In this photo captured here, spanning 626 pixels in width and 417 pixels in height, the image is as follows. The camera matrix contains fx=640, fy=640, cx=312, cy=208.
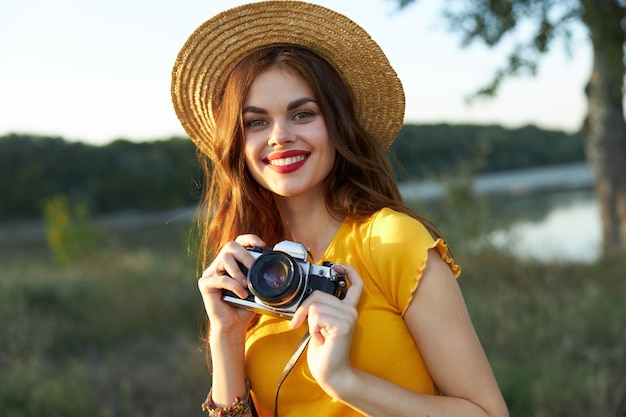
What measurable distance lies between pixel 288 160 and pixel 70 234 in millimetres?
7612

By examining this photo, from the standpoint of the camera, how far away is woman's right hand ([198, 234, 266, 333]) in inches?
57.7

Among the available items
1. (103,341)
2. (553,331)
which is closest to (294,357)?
(553,331)

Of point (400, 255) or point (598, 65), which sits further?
point (598, 65)

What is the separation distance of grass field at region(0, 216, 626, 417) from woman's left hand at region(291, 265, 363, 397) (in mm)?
1109

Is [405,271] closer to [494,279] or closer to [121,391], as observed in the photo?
[121,391]

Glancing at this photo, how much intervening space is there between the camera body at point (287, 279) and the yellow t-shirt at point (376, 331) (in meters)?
0.12

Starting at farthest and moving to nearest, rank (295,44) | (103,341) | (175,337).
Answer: (103,341) < (175,337) < (295,44)

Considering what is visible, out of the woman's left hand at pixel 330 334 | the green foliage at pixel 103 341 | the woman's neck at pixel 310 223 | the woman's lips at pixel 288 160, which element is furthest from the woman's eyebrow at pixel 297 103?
the green foliage at pixel 103 341

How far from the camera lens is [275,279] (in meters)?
1.39

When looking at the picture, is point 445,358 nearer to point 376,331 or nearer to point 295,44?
point 376,331

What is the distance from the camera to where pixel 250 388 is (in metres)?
1.59

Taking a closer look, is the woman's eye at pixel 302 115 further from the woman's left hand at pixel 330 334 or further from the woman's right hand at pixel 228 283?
the woman's left hand at pixel 330 334

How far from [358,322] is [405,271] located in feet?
0.54

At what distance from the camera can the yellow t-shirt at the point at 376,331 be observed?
1408 millimetres
